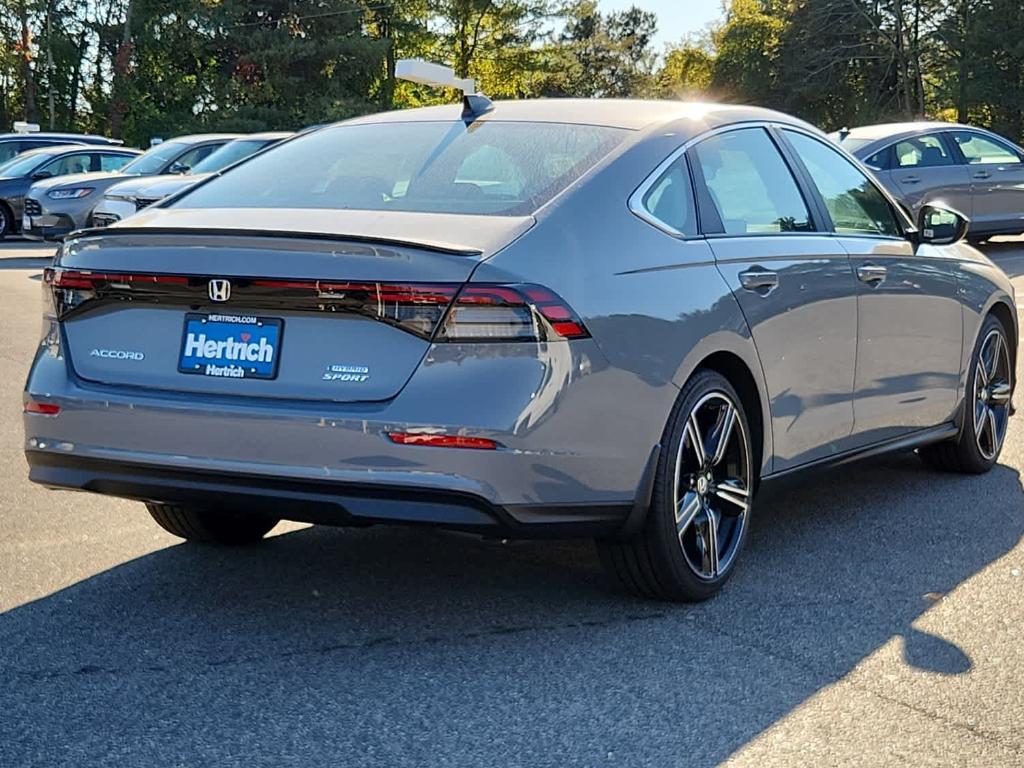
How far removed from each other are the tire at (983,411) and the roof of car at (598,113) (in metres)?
1.87

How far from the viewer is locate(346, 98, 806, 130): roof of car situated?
4.73 meters

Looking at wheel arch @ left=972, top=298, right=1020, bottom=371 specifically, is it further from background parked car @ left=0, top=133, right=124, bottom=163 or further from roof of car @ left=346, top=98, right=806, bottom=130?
background parked car @ left=0, top=133, right=124, bottom=163

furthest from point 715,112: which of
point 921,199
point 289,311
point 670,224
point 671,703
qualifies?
point 921,199

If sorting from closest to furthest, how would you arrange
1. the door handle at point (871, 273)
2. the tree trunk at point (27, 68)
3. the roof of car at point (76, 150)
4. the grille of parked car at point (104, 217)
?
the door handle at point (871, 273) < the grille of parked car at point (104, 217) < the roof of car at point (76, 150) < the tree trunk at point (27, 68)

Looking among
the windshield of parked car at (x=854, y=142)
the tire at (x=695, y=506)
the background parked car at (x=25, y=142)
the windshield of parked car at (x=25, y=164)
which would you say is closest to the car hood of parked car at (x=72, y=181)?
the windshield of parked car at (x=25, y=164)

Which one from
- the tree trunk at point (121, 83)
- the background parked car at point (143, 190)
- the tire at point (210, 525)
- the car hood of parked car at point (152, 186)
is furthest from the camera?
the tree trunk at point (121, 83)

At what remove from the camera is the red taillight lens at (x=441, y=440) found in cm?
371

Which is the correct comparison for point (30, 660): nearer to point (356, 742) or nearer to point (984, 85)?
point (356, 742)

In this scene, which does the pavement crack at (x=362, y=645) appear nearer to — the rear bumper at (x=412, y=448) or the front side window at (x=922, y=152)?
the rear bumper at (x=412, y=448)

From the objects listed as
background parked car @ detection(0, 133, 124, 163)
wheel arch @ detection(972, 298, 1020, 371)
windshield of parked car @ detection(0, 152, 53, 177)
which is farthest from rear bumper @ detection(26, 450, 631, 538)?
background parked car @ detection(0, 133, 124, 163)

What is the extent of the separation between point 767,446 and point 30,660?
2.40 metres

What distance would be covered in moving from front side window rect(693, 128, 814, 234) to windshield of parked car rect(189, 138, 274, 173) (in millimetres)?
13057

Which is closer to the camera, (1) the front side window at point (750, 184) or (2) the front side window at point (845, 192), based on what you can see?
(1) the front side window at point (750, 184)

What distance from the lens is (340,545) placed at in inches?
203
